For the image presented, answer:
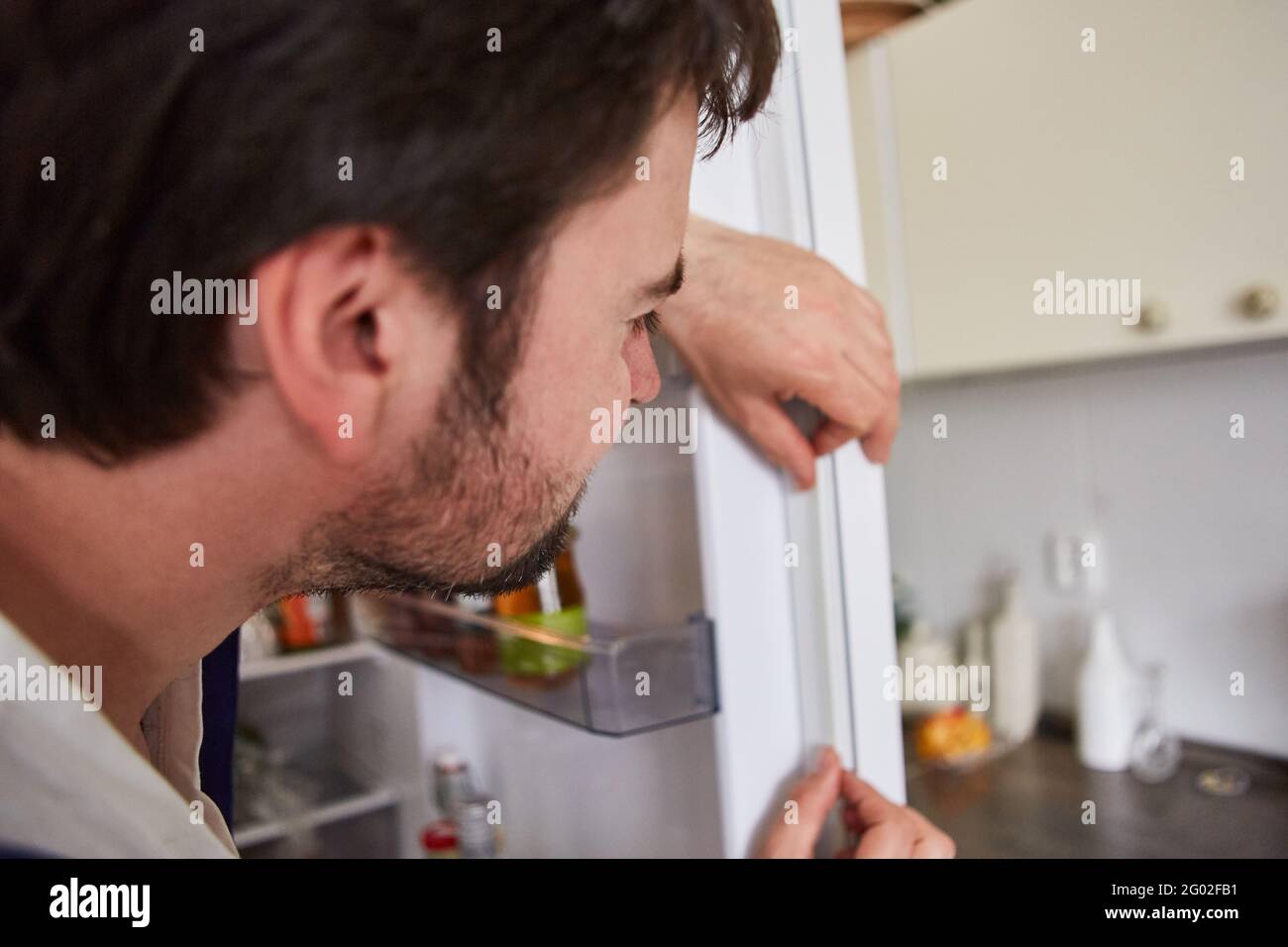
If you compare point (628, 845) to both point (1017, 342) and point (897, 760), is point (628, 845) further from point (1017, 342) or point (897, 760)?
point (1017, 342)

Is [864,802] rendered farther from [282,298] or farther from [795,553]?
[282,298]

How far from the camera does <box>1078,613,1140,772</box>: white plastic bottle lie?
1130mm

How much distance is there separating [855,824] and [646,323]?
1.14 ft

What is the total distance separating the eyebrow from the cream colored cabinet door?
47 cm

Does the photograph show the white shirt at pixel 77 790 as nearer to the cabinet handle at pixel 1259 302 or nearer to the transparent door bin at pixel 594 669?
the transparent door bin at pixel 594 669

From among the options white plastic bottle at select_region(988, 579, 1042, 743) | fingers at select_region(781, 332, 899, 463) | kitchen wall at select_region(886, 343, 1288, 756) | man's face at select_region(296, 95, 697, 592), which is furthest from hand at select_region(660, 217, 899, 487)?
white plastic bottle at select_region(988, 579, 1042, 743)

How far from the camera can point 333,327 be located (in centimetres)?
37

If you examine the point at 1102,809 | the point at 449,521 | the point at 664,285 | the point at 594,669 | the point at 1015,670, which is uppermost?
the point at 664,285
